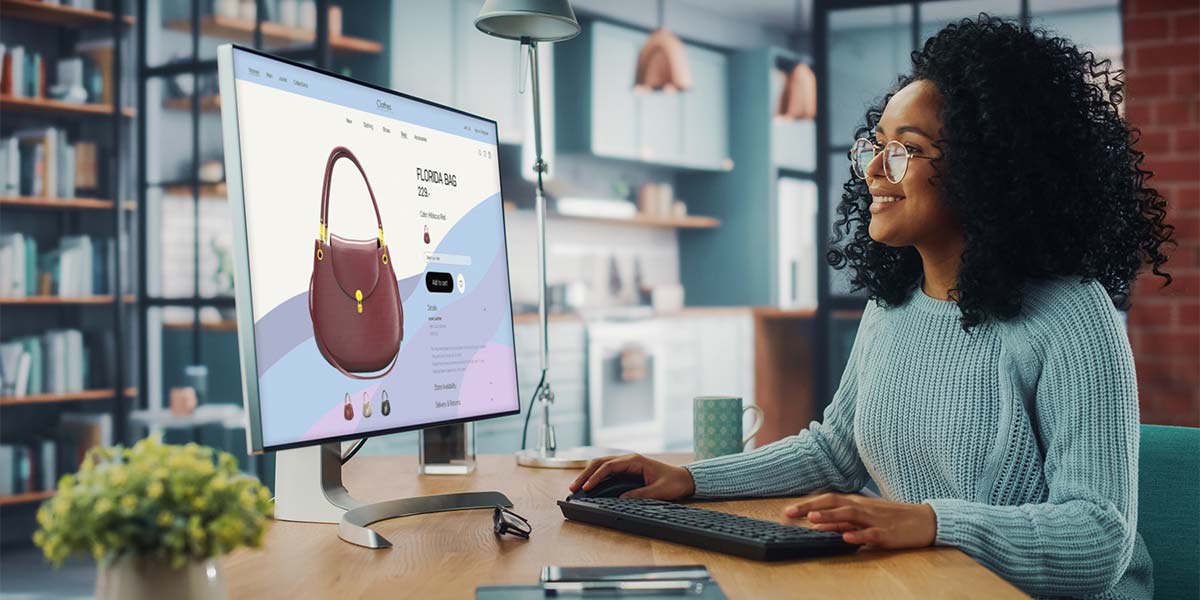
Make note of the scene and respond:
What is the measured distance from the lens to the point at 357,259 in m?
1.12

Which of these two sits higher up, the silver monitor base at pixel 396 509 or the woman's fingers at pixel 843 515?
the woman's fingers at pixel 843 515

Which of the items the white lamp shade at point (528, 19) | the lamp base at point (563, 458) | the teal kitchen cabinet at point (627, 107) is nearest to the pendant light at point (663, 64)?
the teal kitchen cabinet at point (627, 107)

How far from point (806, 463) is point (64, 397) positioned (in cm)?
398

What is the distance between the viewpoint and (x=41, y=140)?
449cm

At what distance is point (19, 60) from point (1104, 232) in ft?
14.9

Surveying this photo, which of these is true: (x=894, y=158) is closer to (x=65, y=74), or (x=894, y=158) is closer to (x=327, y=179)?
(x=327, y=179)

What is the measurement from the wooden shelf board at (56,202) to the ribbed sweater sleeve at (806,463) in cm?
399

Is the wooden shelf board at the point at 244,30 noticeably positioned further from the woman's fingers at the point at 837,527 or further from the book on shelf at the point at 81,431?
the woman's fingers at the point at 837,527

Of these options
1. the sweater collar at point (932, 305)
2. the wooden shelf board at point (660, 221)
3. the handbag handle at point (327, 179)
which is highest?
the wooden shelf board at point (660, 221)

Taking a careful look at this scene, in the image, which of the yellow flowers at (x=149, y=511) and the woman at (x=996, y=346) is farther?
the woman at (x=996, y=346)

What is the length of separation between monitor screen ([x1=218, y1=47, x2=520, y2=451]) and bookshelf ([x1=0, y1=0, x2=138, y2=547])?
12.3 ft

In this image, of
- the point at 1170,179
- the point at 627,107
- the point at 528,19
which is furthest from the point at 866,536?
the point at 627,107

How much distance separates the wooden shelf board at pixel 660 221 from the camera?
664cm

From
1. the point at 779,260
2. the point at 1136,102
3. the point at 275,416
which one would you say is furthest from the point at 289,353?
the point at 779,260
